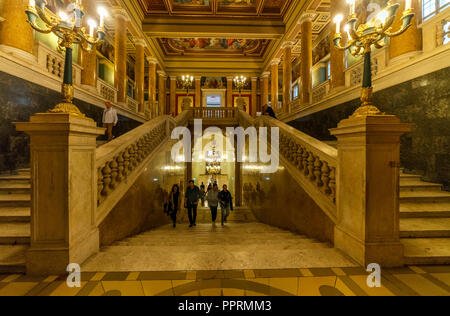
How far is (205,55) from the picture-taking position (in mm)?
18938

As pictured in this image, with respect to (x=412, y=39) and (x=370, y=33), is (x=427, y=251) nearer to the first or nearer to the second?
(x=370, y=33)

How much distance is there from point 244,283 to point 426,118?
237 inches

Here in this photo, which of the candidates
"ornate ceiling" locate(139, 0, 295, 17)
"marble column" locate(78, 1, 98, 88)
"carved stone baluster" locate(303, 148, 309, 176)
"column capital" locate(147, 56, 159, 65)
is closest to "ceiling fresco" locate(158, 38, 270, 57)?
"column capital" locate(147, 56, 159, 65)

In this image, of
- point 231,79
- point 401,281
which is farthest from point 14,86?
point 231,79

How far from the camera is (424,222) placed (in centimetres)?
354

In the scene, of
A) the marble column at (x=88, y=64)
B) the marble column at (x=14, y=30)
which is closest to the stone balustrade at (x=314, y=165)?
the marble column at (x=14, y=30)

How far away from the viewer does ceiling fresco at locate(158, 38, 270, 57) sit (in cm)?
1714

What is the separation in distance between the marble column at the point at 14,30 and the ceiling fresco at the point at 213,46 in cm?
1183

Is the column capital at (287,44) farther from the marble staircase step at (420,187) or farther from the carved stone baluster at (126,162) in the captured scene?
the carved stone baluster at (126,162)

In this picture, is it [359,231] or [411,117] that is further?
[411,117]

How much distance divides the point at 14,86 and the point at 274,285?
771 centimetres

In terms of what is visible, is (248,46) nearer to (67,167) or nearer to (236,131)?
(236,131)

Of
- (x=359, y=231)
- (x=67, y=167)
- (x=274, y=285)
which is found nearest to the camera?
(x=274, y=285)

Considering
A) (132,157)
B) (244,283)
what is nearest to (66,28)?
(132,157)
